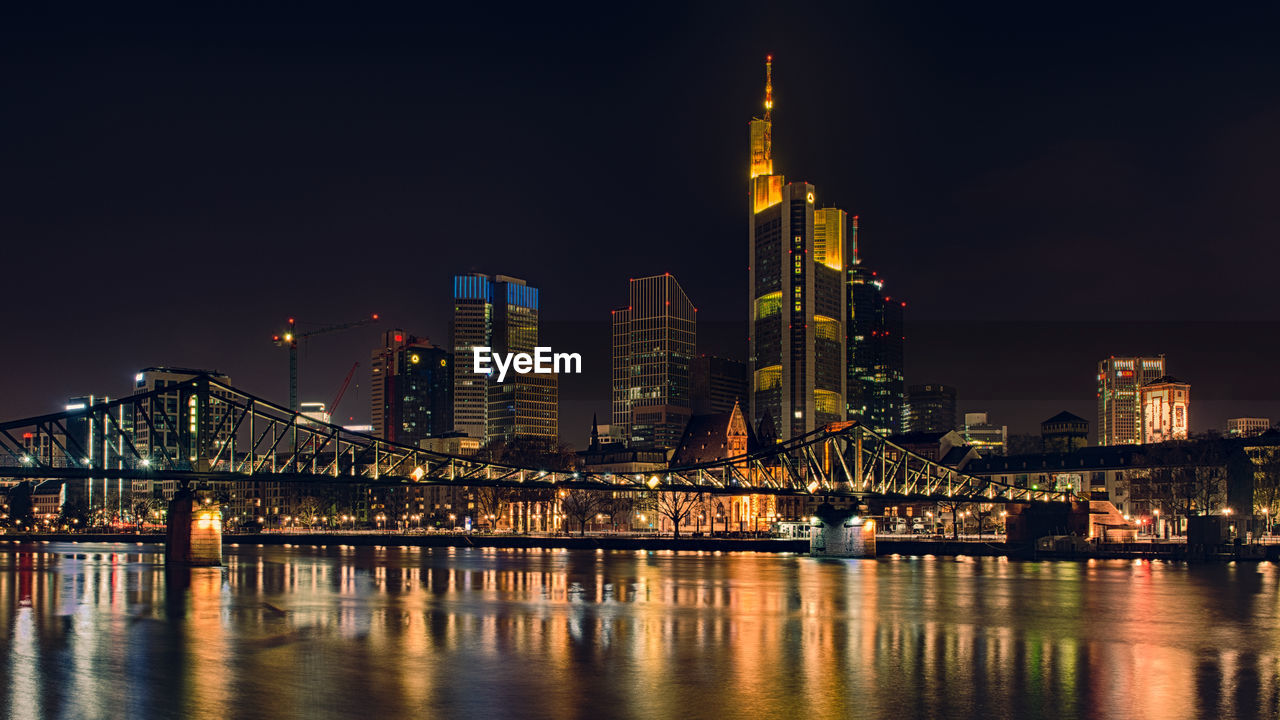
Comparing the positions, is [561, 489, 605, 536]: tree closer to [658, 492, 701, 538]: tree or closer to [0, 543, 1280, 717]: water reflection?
[658, 492, 701, 538]: tree

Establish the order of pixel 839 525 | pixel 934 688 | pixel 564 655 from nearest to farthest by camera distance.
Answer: pixel 934 688, pixel 564 655, pixel 839 525

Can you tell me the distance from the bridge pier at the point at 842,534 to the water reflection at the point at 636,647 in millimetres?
44140

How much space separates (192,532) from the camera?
98.8m

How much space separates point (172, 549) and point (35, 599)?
108ft

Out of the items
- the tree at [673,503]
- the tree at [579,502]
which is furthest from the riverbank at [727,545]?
the tree at [673,503]

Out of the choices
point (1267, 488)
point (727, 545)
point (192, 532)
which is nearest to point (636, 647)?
point (192, 532)

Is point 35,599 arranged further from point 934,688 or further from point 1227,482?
point 1227,482

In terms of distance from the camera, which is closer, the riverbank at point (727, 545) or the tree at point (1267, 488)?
the riverbank at point (727, 545)

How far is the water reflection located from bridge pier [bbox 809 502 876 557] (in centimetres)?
4414

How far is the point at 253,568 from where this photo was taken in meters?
98.4

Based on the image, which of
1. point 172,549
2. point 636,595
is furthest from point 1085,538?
point 172,549

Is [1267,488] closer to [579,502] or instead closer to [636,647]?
[579,502]

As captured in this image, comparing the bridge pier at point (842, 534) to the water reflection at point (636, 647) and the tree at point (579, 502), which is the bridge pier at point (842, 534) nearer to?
the water reflection at point (636, 647)

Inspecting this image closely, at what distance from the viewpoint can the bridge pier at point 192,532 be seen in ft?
319
